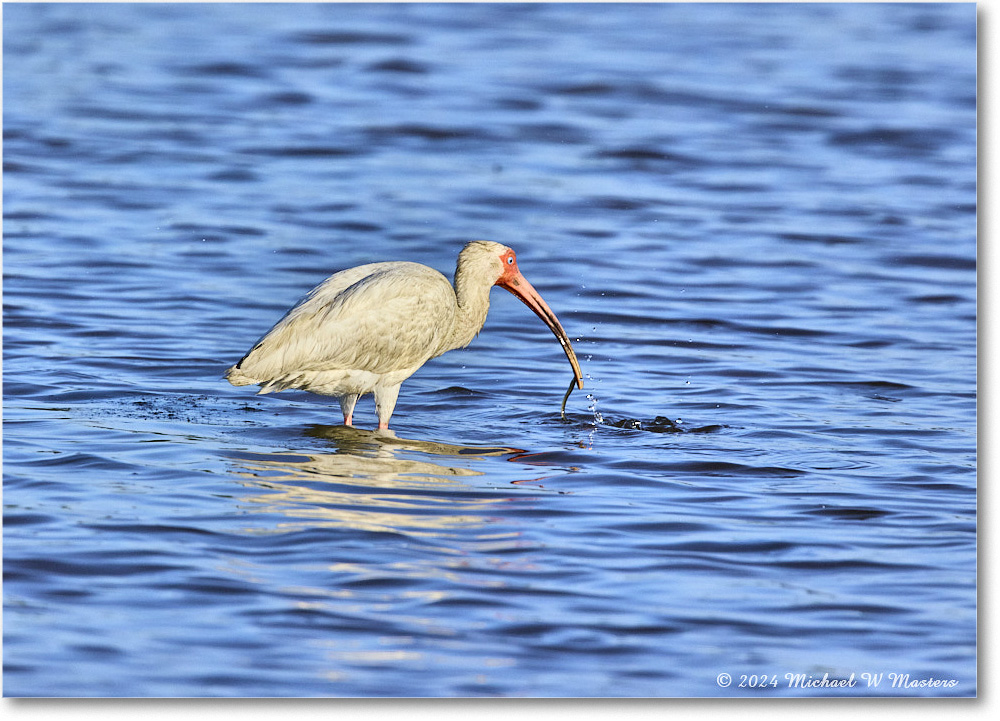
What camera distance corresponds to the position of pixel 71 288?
1123 centimetres

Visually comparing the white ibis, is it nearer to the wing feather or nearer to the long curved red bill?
the wing feather

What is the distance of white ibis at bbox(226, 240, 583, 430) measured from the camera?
8008 millimetres

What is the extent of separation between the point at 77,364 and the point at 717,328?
457 cm

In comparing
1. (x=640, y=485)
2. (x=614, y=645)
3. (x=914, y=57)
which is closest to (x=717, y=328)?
(x=640, y=485)

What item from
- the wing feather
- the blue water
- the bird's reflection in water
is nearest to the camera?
the blue water

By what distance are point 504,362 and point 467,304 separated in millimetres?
1435

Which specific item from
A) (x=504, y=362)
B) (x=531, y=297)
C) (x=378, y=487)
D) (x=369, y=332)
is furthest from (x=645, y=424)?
(x=378, y=487)

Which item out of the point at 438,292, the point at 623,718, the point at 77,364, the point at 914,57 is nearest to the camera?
the point at 623,718

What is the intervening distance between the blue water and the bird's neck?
0.48m

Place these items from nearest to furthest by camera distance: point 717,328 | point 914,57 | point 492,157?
point 717,328 → point 492,157 → point 914,57

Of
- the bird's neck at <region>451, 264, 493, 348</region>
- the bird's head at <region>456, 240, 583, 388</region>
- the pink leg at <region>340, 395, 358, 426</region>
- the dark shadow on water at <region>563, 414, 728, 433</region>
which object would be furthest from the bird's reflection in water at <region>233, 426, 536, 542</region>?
the bird's head at <region>456, 240, 583, 388</region>

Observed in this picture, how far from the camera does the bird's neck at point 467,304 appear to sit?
8789mm

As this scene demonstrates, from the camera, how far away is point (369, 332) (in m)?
8.15

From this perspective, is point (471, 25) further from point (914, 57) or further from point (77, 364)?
point (77, 364)
